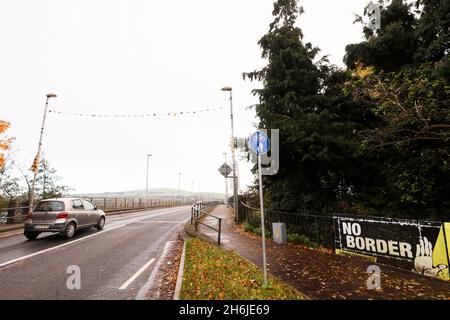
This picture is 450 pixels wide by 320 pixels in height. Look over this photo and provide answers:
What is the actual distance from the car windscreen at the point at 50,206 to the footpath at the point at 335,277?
7.55m

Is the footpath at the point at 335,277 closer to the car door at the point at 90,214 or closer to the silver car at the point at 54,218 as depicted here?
the silver car at the point at 54,218

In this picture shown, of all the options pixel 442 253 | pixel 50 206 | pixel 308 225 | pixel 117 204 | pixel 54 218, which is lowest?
pixel 442 253

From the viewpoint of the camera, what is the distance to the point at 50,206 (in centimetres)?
1138

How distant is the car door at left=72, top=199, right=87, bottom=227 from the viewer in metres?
12.1

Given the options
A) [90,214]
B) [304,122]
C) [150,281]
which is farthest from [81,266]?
[304,122]

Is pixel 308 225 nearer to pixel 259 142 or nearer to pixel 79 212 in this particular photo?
pixel 259 142

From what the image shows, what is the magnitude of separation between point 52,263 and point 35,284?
1914 millimetres

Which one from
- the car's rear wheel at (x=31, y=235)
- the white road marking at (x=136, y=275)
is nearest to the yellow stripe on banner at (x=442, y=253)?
the white road marking at (x=136, y=275)

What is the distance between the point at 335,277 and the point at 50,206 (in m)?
11.3

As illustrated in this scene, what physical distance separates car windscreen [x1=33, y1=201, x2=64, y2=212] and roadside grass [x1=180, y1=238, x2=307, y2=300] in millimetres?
6676

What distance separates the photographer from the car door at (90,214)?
13.3 metres

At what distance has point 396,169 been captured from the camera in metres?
10.2

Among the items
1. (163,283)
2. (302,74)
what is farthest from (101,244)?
(302,74)
